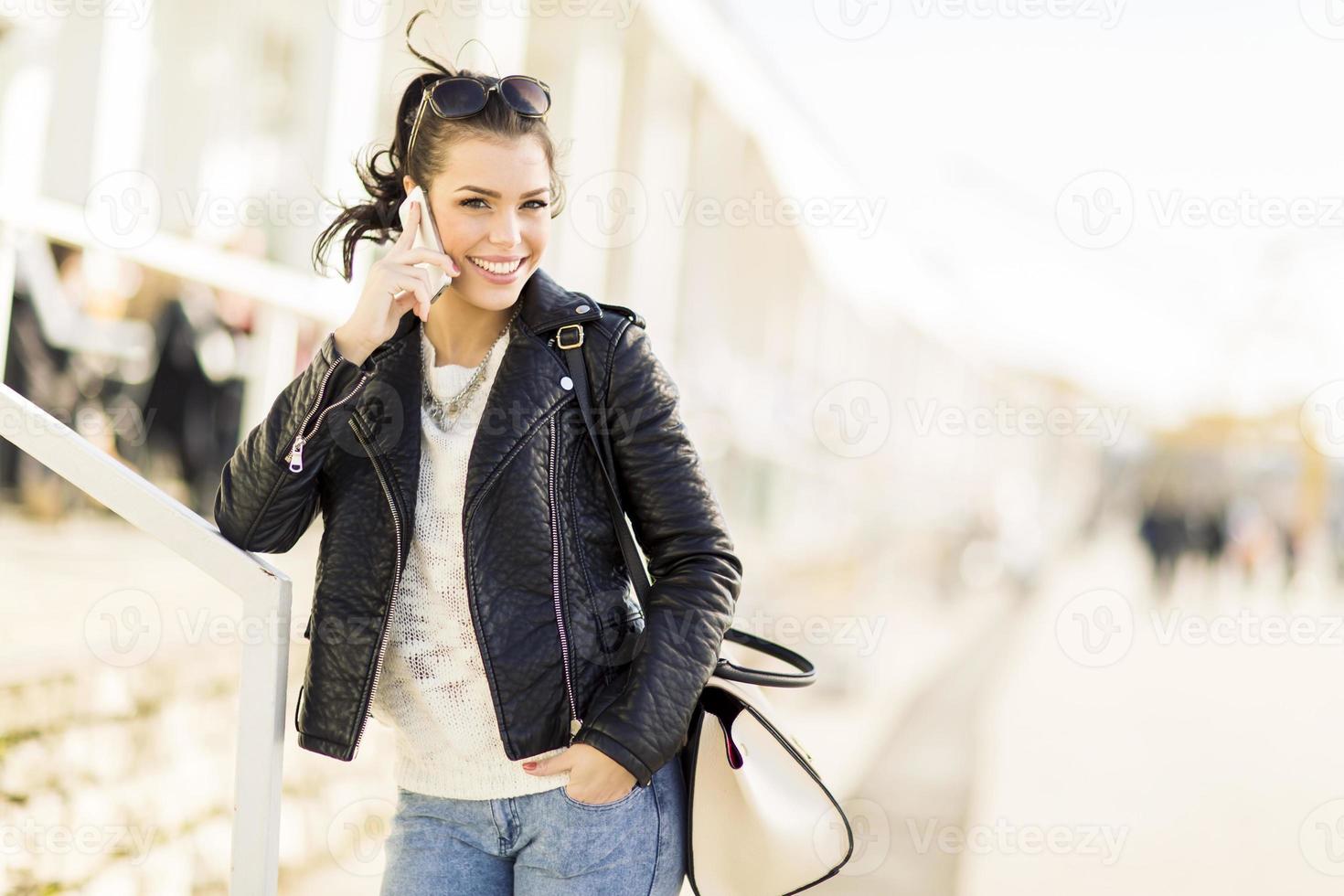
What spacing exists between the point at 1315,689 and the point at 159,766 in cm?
1560

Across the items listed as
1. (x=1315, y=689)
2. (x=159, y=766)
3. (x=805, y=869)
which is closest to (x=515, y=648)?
(x=805, y=869)

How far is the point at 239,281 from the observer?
7.79 meters

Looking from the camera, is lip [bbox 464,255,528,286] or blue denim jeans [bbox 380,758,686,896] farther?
lip [bbox 464,255,528,286]

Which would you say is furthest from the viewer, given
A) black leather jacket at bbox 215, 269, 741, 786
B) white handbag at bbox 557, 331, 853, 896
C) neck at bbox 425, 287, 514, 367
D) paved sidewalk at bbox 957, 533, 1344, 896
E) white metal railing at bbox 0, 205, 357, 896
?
paved sidewalk at bbox 957, 533, 1344, 896

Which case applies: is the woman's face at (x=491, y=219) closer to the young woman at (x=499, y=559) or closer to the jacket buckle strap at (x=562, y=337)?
the young woman at (x=499, y=559)

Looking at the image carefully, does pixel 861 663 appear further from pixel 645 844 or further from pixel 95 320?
pixel 645 844

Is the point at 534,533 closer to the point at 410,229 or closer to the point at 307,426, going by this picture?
the point at 307,426

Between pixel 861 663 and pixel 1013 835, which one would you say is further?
pixel 861 663

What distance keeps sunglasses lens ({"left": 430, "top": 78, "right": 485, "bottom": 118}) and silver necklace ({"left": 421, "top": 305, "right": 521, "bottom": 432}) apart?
0.33 metres

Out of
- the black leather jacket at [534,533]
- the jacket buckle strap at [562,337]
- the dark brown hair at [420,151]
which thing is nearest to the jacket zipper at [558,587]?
the black leather jacket at [534,533]

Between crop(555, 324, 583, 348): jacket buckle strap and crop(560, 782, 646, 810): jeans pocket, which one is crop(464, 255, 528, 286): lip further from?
crop(560, 782, 646, 810): jeans pocket

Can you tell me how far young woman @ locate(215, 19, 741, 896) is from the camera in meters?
1.74

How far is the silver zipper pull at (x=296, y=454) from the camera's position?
5.82 ft

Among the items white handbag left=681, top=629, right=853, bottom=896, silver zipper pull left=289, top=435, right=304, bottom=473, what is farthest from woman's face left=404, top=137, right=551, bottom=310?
white handbag left=681, top=629, right=853, bottom=896
